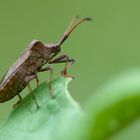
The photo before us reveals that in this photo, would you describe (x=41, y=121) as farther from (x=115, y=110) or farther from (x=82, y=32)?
(x=82, y=32)

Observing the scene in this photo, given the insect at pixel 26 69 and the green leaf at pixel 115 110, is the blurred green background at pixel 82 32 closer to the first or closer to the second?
the insect at pixel 26 69

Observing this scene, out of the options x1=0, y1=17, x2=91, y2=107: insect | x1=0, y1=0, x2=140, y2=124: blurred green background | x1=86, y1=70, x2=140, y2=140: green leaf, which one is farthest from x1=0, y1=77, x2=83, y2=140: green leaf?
x1=0, y1=0, x2=140, y2=124: blurred green background

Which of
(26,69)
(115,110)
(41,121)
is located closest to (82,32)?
(26,69)

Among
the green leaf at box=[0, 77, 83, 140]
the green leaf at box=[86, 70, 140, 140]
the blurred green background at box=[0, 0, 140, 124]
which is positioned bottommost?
the green leaf at box=[86, 70, 140, 140]

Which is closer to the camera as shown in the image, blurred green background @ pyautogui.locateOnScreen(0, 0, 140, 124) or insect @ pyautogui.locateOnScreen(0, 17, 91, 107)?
insect @ pyautogui.locateOnScreen(0, 17, 91, 107)

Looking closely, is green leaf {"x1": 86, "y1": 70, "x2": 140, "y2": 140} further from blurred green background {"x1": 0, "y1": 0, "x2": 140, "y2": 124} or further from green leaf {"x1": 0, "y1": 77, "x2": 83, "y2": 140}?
blurred green background {"x1": 0, "y1": 0, "x2": 140, "y2": 124}

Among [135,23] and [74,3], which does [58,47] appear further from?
[74,3]

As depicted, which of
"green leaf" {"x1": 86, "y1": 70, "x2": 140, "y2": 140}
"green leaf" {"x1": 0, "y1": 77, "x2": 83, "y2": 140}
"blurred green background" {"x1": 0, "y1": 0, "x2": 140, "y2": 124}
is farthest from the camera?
"blurred green background" {"x1": 0, "y1": 0, "x2": 140, "y2": 124}
